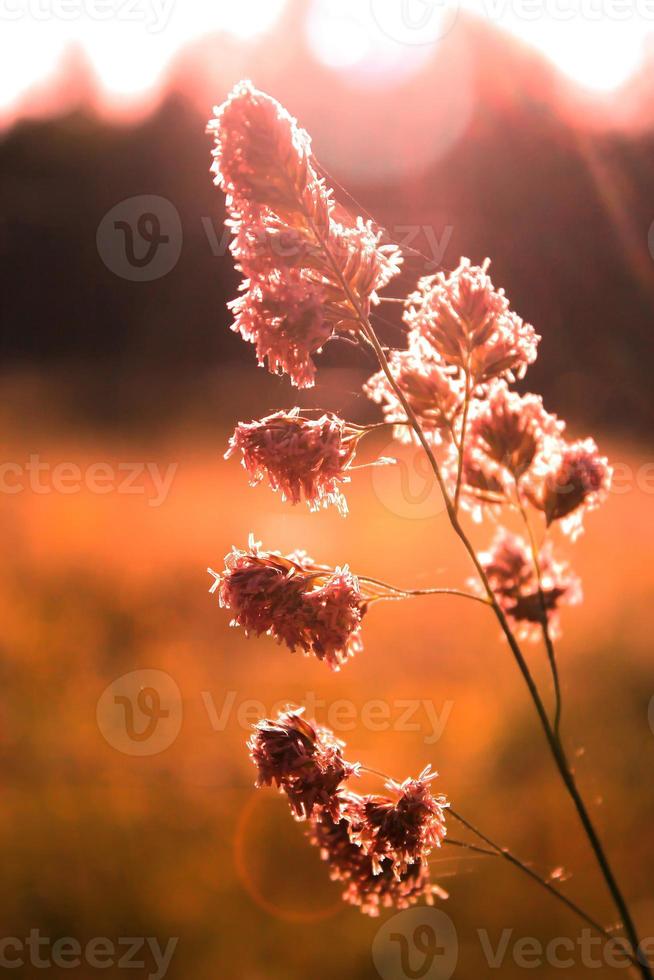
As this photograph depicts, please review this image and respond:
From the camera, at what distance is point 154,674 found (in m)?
5.29

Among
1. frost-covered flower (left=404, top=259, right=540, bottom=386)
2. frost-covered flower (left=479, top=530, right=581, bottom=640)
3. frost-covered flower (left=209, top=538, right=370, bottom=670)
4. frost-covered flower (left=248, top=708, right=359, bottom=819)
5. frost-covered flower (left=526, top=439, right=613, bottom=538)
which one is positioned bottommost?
frost-covered flower (left=248, top=708, right=359, bottom=819)

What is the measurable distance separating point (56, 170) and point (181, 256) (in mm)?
3810

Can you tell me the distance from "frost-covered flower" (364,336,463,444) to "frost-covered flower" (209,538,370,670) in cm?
37

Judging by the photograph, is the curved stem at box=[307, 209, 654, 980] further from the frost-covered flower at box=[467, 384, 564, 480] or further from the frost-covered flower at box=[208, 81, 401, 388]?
the frost-covered flower at box=[467, 384, 564, 480]

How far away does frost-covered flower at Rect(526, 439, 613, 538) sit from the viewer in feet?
6.21

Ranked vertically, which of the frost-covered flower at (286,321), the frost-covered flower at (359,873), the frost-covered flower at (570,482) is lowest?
the frost-covered flower at (359,873)

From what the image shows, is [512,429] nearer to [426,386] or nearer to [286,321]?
[426,386]

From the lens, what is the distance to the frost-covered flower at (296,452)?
1.63m

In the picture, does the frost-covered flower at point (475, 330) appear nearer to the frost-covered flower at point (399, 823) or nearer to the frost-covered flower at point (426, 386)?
the frost-covered flower at point (426, 386)

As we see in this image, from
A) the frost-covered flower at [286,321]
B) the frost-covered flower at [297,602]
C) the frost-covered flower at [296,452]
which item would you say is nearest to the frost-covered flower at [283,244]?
the frost-covered flower at [286,321]

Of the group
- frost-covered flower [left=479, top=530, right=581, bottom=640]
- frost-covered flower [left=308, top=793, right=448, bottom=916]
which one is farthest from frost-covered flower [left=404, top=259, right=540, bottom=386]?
frost-covered flower [left=308, top=793, right=448, bottom=916]

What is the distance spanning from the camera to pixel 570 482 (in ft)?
6.23

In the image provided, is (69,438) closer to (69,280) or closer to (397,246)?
(69,280)

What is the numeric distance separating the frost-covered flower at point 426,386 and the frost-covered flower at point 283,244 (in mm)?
199
